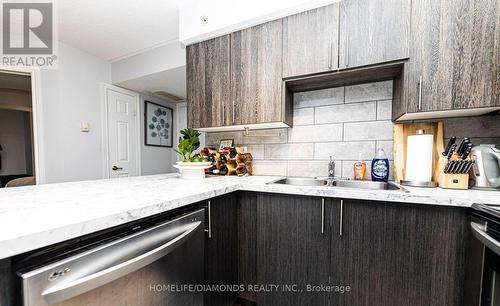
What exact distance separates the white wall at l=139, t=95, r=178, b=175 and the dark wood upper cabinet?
11.4ft

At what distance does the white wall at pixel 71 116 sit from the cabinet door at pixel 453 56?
3334 mm

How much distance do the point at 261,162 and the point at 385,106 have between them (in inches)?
43.4

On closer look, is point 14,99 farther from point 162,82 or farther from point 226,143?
point 226,143

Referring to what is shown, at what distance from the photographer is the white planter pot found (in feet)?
4.82

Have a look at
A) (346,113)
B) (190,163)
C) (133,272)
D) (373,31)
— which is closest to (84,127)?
(190,163)

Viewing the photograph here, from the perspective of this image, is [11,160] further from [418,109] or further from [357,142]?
[418,109]

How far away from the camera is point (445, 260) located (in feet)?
3.03

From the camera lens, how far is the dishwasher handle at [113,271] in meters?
0.51

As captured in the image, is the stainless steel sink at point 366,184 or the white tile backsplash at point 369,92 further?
the white tile backsplash at point 369,92

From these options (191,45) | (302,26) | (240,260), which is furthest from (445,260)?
(191,45)

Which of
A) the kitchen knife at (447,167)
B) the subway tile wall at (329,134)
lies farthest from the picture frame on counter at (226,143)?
the kitchen knife at (447,167)

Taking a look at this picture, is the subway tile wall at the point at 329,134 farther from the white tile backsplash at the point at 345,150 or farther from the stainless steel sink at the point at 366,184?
the stainless steel sink at the point at 366,184

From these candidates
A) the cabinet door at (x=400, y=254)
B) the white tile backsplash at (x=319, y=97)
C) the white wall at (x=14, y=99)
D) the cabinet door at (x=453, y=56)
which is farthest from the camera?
the white wall at (x=14, y=99)

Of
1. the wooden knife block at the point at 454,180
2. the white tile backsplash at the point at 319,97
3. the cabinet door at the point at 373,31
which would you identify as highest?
the cabinet door at the point at 373,31
